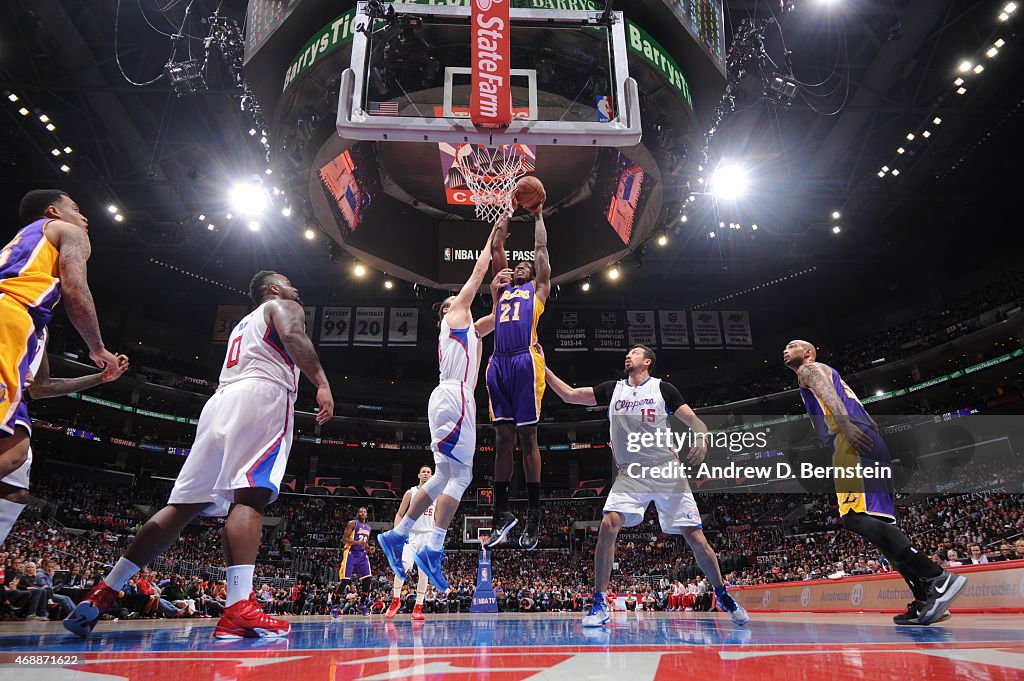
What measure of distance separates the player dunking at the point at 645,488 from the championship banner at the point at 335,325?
68.8 ft

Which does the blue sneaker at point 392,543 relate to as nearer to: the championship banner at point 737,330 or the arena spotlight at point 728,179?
the arena spotlight at point 728,179

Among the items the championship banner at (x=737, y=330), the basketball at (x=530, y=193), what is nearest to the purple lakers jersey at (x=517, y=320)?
the basketball at (x=530, y=193)

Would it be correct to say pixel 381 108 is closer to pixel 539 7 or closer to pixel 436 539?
pixel 539 7

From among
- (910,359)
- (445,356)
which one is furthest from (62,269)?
(910,359)

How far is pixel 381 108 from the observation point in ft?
19.8

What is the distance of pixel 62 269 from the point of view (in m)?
3.28

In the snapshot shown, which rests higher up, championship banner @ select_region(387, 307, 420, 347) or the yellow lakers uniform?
championship banner @ select_region(387, 307, 420, 347)

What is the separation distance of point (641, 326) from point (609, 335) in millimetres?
1762

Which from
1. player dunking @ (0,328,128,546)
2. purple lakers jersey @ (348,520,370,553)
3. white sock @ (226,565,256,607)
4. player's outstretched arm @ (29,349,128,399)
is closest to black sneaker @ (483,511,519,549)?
white sock @ (226,565,256,607)

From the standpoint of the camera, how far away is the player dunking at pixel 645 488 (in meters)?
5.25

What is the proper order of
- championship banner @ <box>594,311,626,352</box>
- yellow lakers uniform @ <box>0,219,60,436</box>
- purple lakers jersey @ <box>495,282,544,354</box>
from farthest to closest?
championship banner @ <box>594,311,626,352</box> → purple lakers jersey @ <box>495,282,544,354</box> → yellow lakers uniform @ <box>0,219,60,436</box>

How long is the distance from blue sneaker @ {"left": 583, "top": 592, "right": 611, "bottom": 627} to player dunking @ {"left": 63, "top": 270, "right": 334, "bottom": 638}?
8.33ft

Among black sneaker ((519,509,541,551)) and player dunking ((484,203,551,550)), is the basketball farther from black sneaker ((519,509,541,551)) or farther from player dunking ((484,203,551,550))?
black sneaker ((519,509,541,551))

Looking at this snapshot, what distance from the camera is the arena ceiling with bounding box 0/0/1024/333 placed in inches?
559
